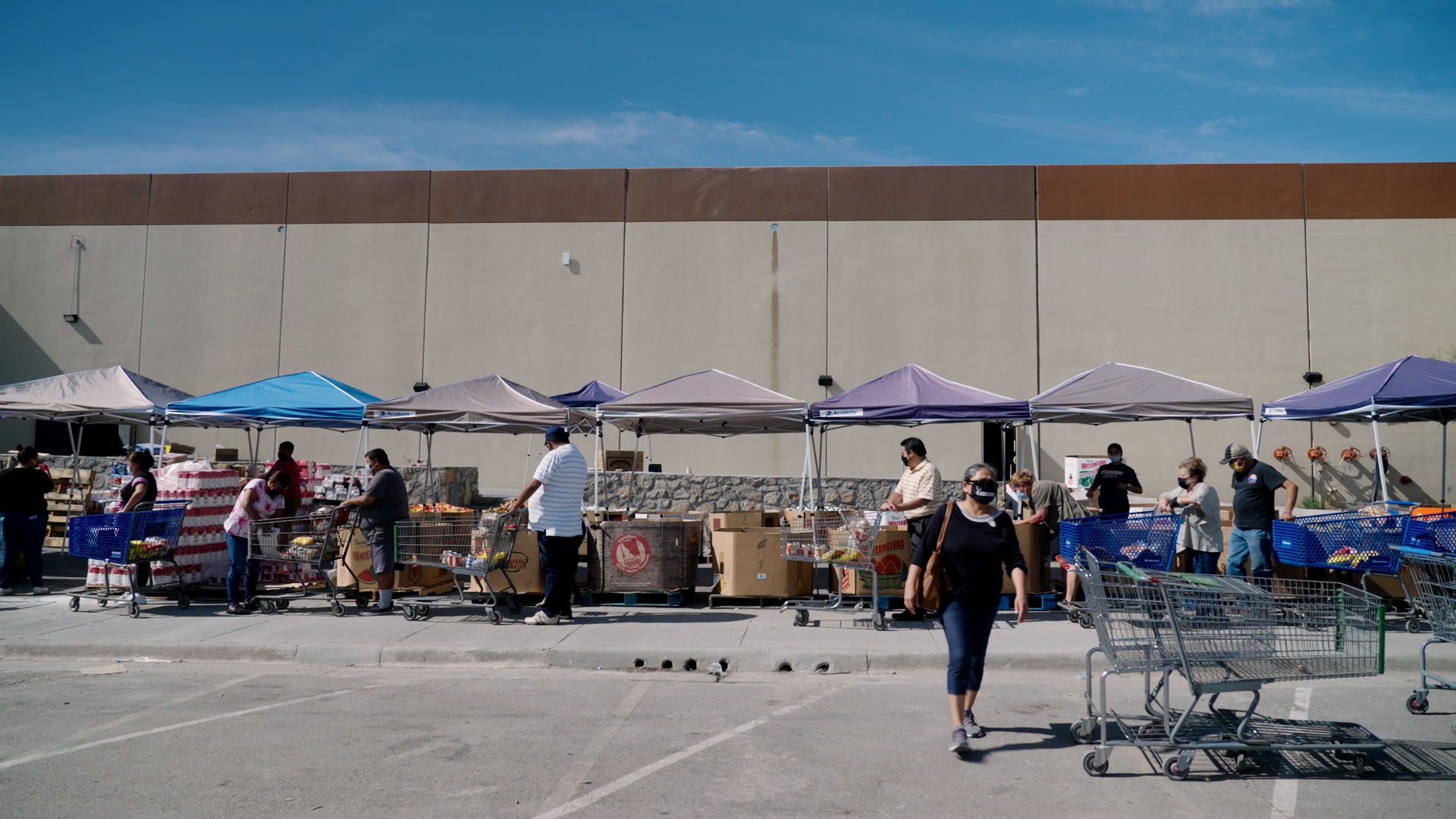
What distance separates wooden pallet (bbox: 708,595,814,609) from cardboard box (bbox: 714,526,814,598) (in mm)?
95

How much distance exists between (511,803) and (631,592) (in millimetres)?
6553

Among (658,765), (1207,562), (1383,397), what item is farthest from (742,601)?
(1383,397)

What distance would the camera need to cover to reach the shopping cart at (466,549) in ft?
34.5

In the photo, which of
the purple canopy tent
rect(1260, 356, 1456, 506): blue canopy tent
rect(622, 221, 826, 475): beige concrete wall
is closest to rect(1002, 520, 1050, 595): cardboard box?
the purple canopy tent

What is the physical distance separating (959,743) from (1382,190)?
2358cm

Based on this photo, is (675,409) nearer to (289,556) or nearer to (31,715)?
(289,556)

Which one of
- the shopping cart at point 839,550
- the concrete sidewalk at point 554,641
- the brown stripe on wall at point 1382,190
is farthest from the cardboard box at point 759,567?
the brown stripe on wall at point 1382,190

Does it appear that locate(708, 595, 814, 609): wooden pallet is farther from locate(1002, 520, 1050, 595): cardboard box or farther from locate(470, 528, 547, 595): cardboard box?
locate(1002, 520, 1050, 595): cardboard box

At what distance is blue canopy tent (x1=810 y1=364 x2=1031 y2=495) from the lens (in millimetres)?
12016

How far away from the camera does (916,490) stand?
9594mm

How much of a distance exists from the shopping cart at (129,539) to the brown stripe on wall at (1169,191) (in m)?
19.9

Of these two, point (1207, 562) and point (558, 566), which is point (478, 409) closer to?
point (558, 566)

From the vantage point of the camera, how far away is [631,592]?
11.6 metres

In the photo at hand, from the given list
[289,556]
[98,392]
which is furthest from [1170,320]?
Result: [98,392]
